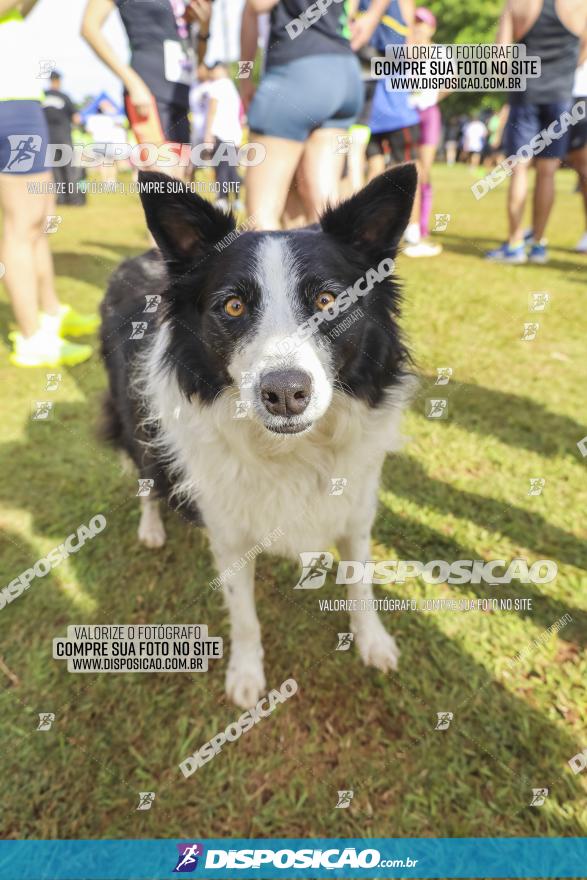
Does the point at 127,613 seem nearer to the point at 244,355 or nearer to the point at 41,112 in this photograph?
A: the point at 244,355

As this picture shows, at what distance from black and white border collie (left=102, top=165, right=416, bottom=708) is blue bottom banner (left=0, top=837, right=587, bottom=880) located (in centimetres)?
59

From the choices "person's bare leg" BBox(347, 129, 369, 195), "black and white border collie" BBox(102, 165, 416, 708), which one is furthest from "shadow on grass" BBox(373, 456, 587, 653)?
"person's bare leg" BBox(347, 129, 369, 195)

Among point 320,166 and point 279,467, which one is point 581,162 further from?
point 279,467

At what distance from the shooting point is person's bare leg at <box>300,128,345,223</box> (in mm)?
3357

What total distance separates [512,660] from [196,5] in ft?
17.9

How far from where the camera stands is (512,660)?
8.08ft

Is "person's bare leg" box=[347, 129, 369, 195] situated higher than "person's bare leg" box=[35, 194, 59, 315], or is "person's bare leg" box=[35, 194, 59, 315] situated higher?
"person's bare leg" box=[347, 129, 369, 195]

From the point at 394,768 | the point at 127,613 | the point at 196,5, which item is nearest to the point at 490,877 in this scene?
the point at 394,768

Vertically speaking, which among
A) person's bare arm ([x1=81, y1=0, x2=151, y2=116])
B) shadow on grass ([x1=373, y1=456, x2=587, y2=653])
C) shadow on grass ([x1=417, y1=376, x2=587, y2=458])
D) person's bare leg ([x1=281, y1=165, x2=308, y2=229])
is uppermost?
person's bare arm ([x1=81, y1=0, x2=151, y2=116])

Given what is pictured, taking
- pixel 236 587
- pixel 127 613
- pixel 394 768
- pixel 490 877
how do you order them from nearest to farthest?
pixel 490 877 → pixel 394 768 → pixel 236 587 → pixel 127 613

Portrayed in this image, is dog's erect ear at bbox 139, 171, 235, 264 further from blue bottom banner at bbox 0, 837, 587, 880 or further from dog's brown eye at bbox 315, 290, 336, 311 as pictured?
blue bottom banner at bbox 0, 837, 587, 880

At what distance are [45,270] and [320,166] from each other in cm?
304

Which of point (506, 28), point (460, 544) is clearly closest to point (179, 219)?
point (460, 544)

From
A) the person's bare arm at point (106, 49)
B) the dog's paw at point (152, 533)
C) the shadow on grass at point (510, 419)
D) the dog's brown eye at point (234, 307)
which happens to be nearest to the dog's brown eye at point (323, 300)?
the dog's brown eye at point (234, 307)
